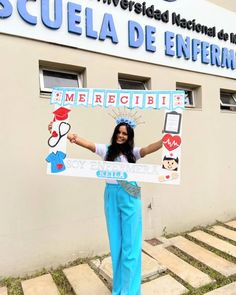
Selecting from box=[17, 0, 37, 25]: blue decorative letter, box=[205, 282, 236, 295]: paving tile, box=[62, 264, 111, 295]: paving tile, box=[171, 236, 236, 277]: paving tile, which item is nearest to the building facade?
box=[17, 0, 37, 25]: blue decorative letter

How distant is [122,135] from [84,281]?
1.67 m

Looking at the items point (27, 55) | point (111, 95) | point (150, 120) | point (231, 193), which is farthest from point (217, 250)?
point (27, 55)

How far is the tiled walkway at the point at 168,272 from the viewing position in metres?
3.07

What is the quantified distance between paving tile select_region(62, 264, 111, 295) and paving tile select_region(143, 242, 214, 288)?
0.84 metres

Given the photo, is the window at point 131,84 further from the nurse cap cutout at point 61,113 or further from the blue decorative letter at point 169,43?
the nurse cap cutout at point 61,113

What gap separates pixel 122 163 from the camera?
8.74 feet

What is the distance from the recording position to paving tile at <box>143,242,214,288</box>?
322 cm

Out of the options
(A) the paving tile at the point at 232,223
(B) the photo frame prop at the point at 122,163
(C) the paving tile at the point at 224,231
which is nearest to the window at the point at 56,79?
(B) the photo frame prop at the point at 122,163

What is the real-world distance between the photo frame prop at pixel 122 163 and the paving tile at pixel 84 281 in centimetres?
122

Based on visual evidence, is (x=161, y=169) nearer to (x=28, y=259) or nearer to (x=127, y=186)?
(x=127, y=186)

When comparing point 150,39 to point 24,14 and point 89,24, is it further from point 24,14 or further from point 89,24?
point 24,14

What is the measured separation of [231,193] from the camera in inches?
210

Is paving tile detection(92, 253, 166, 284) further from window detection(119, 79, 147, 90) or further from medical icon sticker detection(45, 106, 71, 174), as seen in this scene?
window detection(119, 79, 147, 90)

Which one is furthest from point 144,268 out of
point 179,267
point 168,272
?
point 179,267
